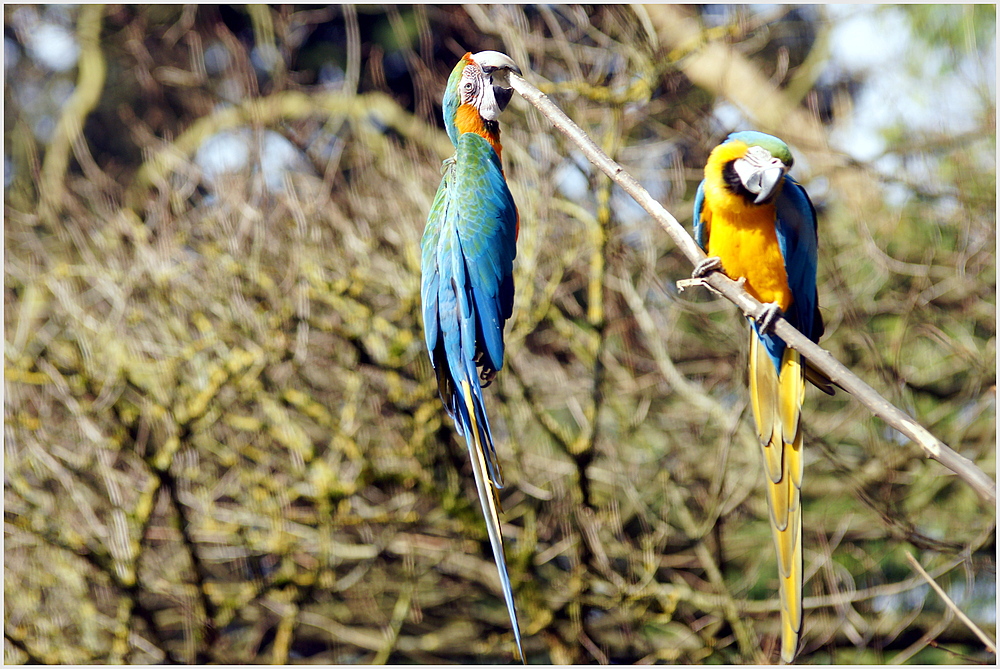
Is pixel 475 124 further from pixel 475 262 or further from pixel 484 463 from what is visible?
pixel 484 463

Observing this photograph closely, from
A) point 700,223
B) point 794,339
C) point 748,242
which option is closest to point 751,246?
point 748,242

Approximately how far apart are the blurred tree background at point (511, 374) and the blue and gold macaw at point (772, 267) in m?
1.44

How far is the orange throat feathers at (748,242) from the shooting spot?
5.49 feet

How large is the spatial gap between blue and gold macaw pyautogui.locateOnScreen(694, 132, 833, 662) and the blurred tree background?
144cm

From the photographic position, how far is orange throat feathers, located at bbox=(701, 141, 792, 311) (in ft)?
5.49

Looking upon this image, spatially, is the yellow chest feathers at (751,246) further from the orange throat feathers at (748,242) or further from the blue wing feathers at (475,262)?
the blue wing feathers at (475,262)

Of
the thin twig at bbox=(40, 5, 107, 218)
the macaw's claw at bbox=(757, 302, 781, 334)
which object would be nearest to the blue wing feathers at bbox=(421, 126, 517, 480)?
the macaw's claw at bbox=(757, 302, 781, 334)

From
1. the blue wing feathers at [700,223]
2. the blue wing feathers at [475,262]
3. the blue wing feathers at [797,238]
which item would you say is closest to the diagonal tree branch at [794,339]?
the blue wing feathers at [475,262]

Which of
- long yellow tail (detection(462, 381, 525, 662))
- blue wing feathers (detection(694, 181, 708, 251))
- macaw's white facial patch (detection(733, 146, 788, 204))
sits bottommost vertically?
long yellow tail (detection(462, 381, 525, 662))

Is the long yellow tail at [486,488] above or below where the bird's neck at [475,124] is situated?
below

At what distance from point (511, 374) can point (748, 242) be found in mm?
1852

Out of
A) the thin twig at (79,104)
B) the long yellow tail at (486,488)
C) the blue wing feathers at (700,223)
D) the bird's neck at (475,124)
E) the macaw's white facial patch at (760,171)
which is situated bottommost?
the long yellow tail at (486,488)

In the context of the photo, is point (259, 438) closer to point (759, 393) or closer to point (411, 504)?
point (411, 504)

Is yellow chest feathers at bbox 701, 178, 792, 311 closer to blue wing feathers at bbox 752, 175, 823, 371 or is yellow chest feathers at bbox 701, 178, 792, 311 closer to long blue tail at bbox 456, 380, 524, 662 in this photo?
blue wing feathers at bbox 752, 175, 823, 371
